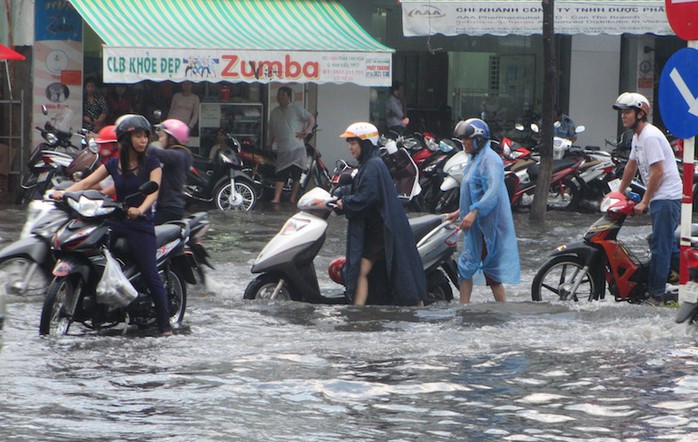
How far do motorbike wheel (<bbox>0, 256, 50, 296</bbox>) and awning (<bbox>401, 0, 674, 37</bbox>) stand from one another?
1079 cm

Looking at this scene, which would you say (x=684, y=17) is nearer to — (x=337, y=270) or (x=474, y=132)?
(x=474, y=132)

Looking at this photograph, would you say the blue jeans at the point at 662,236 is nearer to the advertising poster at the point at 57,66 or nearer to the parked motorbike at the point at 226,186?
the parked motorbike at the point at 226,186

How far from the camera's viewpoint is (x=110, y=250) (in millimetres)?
8438

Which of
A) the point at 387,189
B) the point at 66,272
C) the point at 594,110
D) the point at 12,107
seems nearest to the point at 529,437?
the point at 66,272

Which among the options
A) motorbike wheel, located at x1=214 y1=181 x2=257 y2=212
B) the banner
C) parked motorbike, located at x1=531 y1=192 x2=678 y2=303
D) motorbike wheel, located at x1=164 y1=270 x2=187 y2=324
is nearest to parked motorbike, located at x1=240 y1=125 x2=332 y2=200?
motorbike wheel, located at x1=214 y1=181 x2=257 y2=212

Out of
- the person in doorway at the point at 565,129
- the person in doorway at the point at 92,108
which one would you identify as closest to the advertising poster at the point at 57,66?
the person in doorway at the point at 92,108

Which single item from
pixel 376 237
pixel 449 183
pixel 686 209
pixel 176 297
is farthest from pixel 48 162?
pixel 686 209

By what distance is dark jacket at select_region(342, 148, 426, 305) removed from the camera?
32.2 feet

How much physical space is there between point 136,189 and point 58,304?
Answer: 0.90 meters

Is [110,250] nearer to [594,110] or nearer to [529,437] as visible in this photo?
[529,437]

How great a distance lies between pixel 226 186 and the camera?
18062mm

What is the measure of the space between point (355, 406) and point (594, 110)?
53.7 ft

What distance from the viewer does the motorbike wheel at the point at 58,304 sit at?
809 cm

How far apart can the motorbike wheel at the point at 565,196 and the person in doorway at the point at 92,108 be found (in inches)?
271
